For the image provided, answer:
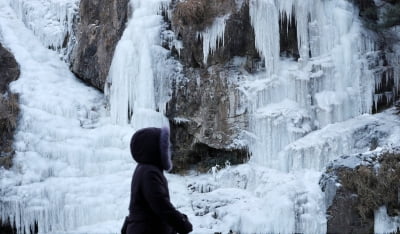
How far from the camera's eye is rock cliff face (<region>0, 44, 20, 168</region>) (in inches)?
459

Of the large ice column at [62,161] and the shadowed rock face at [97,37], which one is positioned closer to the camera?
the large ice column at [62,161]

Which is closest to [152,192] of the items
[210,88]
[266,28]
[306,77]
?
[306,77]

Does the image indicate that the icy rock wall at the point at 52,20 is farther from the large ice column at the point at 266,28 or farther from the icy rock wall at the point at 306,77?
the icy rock wall at the point at 306,77

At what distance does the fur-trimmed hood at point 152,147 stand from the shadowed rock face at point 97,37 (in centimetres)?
976

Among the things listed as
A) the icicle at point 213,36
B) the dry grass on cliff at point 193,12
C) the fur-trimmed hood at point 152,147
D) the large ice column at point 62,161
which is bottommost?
the large ice column at point 62,161

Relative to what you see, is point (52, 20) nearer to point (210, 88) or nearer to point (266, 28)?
point (210, 88)

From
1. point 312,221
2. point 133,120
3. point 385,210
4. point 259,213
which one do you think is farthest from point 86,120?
point 385,210

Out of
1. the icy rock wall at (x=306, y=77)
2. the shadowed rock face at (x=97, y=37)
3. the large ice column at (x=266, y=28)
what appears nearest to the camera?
the icy rock wall at (x=306, y=77)

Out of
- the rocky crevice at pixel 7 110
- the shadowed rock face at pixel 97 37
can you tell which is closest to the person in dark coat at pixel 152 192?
the rocky crevice at pixel 7 110

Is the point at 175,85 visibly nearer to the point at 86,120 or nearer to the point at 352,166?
the point at 86,120

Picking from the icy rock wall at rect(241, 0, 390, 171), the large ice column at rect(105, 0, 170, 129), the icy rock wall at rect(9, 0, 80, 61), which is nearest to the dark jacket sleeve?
the icy rock wall at rect(241, 0, 390, 171)

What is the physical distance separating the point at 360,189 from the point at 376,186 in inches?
8.4

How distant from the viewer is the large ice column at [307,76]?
11.1 meters

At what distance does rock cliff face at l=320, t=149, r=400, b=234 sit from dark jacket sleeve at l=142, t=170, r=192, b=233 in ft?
15.3
